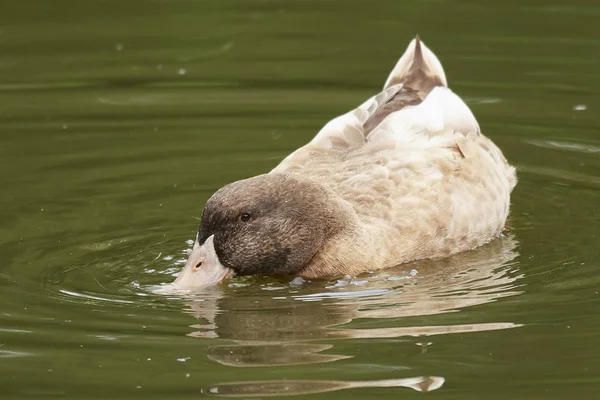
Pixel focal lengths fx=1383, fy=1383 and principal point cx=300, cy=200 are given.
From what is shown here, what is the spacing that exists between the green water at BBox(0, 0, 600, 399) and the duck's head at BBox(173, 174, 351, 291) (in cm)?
20

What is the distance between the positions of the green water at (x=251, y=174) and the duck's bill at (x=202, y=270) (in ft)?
0.39

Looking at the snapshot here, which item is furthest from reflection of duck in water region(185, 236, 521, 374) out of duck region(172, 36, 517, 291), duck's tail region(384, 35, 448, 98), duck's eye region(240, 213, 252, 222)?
duck's tail region(384, 35, 448, 98)

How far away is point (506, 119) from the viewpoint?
14.1m

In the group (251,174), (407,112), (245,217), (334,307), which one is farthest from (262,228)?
(251,174)

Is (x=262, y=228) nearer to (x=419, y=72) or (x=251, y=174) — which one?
(x=251, y=174)

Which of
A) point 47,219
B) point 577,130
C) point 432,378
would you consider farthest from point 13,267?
point 577,130

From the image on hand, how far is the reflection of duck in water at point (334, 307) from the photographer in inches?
328

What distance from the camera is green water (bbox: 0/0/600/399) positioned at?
7.88m

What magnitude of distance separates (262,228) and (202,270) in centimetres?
53

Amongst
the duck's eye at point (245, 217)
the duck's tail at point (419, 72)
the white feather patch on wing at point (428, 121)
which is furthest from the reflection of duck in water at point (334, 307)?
the duck's tail at point (419, 72)

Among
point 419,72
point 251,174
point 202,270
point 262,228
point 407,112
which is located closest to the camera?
point 202,270

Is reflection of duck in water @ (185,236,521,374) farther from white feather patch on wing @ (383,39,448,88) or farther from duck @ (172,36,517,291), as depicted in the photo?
white feather patch on wing @ (383,39,448,88)

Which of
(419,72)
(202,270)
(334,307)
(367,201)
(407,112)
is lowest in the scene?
(334,307)

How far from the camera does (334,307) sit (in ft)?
30.4
